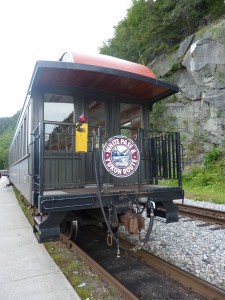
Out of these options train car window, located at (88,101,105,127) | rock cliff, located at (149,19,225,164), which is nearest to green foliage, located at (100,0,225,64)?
rock cliff, located at (149,19,225,164)

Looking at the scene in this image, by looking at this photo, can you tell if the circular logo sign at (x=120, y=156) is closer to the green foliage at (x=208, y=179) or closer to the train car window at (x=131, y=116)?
the train car window at (x=131, y=116)

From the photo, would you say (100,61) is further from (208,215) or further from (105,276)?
(208,215)

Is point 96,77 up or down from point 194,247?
up

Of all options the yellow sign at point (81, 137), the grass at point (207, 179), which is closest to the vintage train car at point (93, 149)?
the yellow sign at point (81, 137)

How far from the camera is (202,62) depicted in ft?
59.5

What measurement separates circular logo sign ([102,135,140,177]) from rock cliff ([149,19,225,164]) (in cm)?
1349

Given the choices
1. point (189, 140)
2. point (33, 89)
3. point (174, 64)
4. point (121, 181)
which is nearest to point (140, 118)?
point (121, 181)

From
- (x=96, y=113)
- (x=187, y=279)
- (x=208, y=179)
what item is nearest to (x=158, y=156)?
(x=96, y=113)

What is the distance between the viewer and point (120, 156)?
433 cm

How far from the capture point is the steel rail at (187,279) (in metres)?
3.16

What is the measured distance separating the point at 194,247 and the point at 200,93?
15364 mm

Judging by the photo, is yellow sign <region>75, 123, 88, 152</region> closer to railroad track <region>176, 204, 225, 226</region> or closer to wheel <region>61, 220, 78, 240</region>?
wheel <region>61, 220, 78, 240</region>

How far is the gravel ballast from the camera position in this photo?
12.9ft

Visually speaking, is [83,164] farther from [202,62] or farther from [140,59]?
[140,59]
